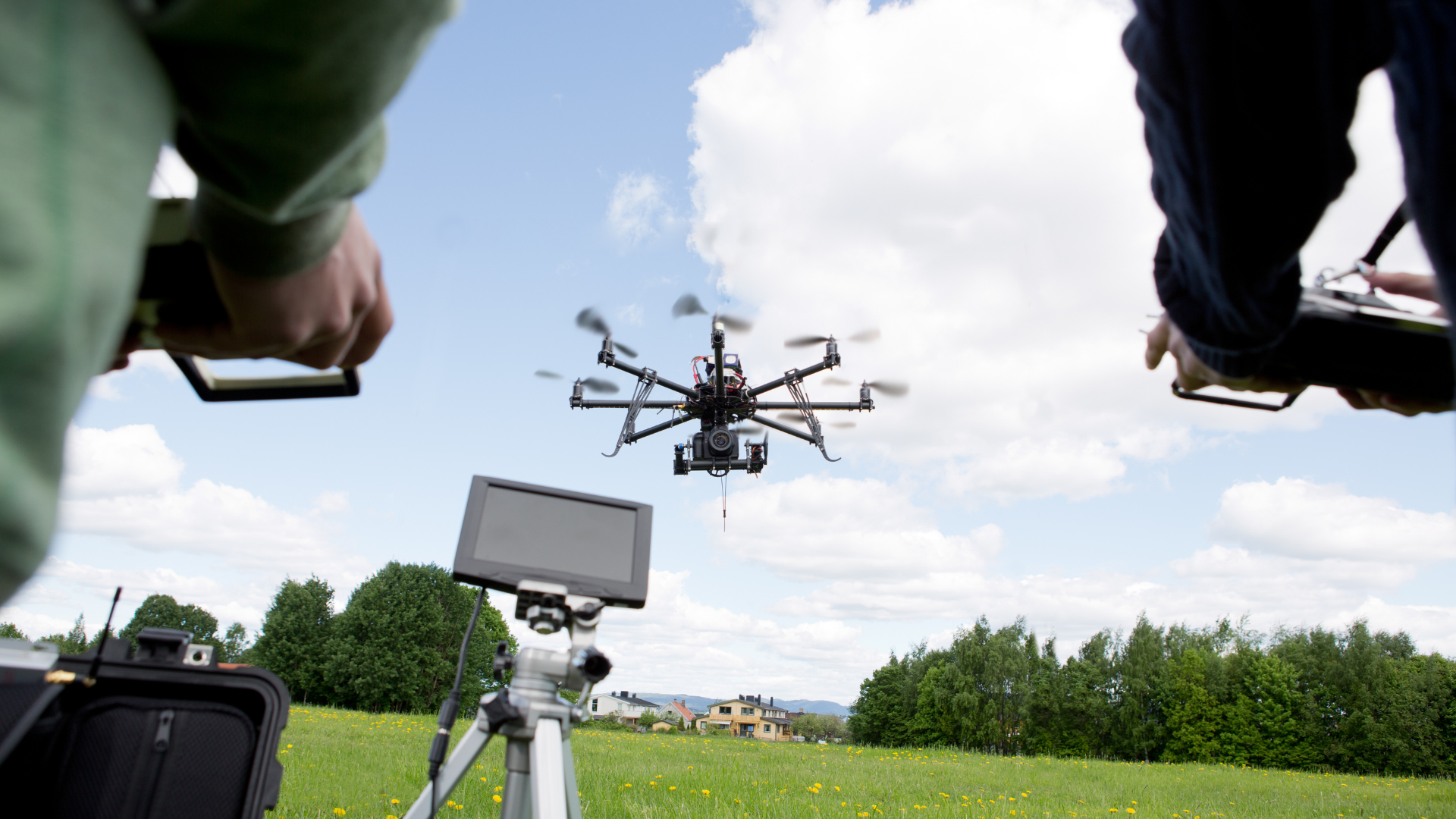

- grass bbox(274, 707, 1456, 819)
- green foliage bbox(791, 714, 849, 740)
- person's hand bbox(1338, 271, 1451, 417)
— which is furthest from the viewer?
green foliage bbox(791, 714, 849, 740)

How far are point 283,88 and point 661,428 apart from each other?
39.7 feet

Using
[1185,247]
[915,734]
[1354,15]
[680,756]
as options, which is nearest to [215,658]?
[1185,247]

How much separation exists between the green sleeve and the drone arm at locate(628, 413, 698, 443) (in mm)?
11938

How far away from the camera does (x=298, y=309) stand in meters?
0.62

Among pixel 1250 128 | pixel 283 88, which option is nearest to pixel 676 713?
pixel 1250 128

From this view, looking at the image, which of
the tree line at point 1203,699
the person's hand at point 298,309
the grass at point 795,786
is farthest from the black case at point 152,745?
the tree line at point 1203,699

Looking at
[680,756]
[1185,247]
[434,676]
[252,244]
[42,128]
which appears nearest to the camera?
[42,128]

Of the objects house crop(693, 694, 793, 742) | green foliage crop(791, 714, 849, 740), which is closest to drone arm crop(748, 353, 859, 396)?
green foliage crop(791, 714, 849, 740)

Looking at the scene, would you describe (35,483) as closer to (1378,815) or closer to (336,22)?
(336,22)

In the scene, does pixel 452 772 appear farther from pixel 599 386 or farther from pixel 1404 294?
pixel 599 386

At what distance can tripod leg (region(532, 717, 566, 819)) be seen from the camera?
185 centimetres

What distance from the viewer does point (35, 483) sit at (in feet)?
0.91

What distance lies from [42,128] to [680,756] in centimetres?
852

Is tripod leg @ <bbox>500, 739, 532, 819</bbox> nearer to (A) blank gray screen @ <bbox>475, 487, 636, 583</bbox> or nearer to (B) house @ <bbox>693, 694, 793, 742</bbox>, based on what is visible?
(A) blank gray screen @ <bbox>475, 487, 636, 583</bbox>
